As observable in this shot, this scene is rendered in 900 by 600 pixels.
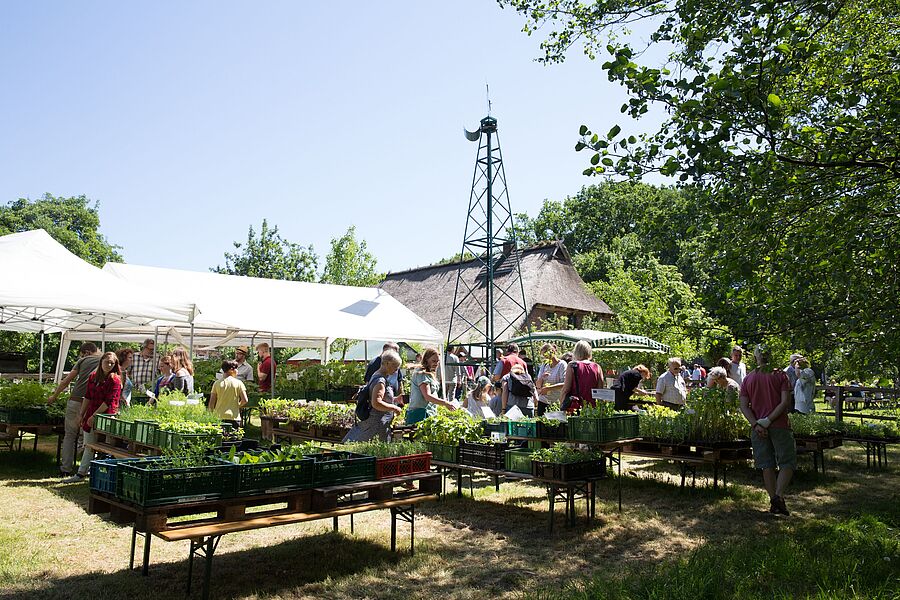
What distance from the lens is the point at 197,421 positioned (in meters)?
7.24

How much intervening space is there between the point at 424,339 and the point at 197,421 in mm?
9360

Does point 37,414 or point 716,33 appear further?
point 37,414

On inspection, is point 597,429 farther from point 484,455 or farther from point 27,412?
point 27,412

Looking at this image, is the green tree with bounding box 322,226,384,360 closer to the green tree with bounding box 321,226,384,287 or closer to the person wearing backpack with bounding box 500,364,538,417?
the green tree with bounding box 321,226,384,287

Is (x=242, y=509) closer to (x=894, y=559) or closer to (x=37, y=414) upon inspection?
(x=894, y=559)

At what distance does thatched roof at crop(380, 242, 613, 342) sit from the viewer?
29250mm

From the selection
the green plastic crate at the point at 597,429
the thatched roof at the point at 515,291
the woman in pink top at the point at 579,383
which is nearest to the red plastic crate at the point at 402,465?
the green plastic crate at the point at 597,429

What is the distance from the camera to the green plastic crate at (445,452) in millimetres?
7230

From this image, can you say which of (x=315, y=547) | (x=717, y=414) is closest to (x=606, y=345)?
(x=717, y=414)

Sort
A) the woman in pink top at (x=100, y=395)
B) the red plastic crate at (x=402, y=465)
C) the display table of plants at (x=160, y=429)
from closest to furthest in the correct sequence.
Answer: the red plastic crate at (x=402, y=465)
the display table of plants at (x=160, y=429)
the woman in pink top at (x=100, y=395)

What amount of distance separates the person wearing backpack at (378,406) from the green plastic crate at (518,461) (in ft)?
4.38

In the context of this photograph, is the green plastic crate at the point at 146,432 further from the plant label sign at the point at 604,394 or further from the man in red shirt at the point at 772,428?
the man in red shirt at the point at 772,428

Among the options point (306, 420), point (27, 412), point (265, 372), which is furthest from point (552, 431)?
point (265, 372)

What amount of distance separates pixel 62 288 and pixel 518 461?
679 cm
